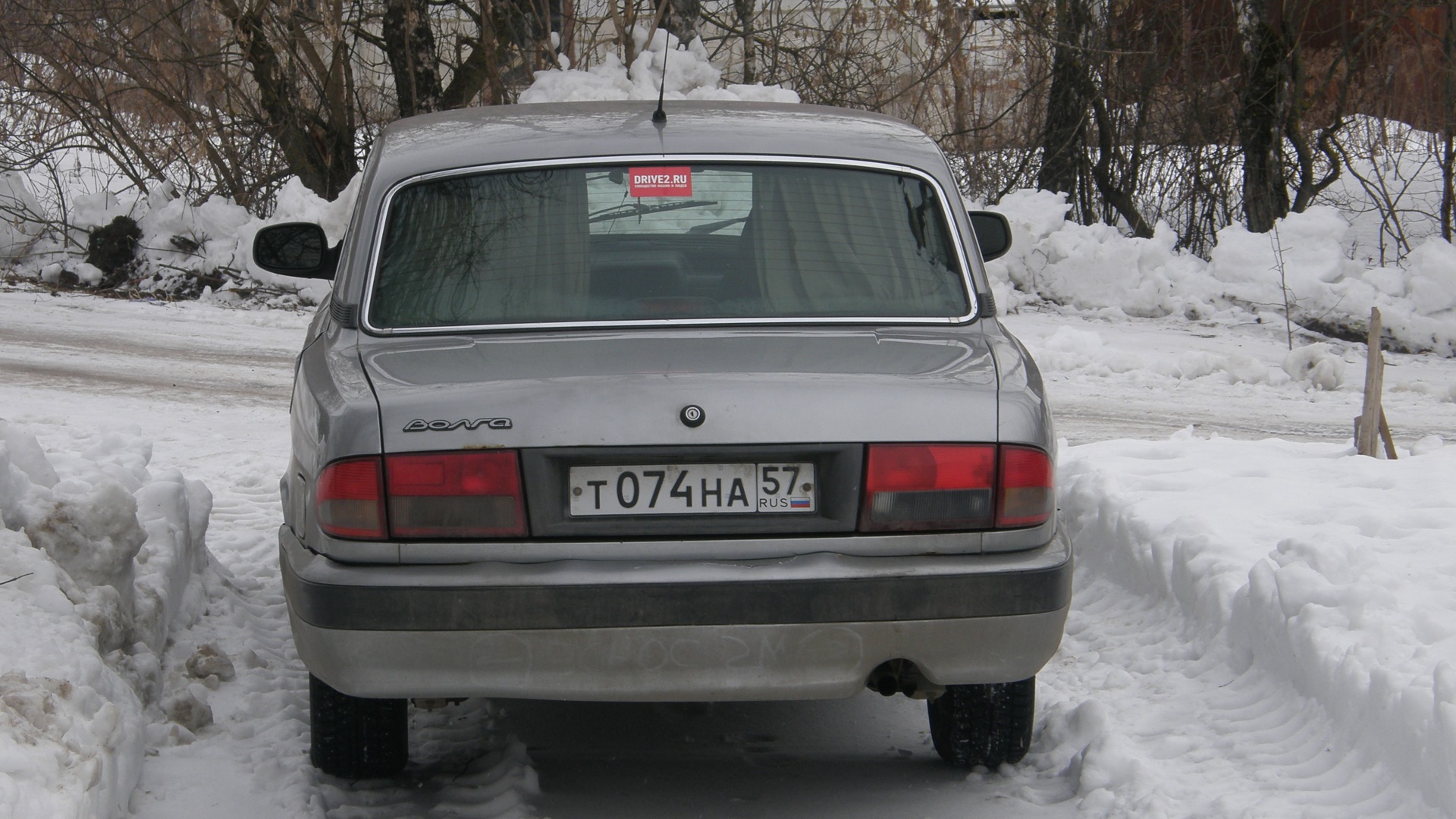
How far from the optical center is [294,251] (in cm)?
463

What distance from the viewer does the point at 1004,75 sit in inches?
629

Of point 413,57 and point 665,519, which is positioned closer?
point 665,519

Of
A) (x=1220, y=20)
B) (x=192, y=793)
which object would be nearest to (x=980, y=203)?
(x=1220, y=20)

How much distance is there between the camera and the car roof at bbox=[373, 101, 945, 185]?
3.67m

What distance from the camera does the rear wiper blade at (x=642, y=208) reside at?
353 cm

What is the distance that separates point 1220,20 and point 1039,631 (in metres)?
13.4

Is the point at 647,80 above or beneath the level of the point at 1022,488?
above

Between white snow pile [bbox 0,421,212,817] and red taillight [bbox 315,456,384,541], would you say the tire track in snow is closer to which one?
red taillight [bbox 315,456,384,541]

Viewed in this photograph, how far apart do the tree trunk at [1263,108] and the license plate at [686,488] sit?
42.3 ft

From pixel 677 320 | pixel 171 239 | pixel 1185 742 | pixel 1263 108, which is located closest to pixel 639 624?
pixel 677 320

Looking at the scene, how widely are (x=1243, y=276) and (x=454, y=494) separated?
1111 centimetres

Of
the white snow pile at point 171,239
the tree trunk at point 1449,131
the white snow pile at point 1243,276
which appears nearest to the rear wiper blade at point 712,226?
the white snow pile at point 1243,276

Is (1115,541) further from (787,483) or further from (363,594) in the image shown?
(363,594)

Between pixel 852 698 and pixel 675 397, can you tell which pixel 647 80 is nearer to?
pixel 852 698
